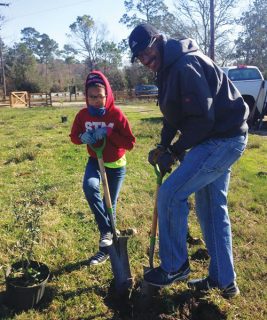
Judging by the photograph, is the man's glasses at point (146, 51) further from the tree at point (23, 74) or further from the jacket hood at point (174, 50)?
the tree at point (23, 74)

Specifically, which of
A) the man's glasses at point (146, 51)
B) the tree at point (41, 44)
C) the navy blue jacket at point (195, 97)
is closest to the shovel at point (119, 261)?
the navy blue jacket at point (195, 97)

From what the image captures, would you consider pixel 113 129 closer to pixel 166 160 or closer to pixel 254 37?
pixel 166 160

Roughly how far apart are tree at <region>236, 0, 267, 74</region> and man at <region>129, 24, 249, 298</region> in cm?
4074

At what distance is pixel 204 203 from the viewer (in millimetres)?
2965

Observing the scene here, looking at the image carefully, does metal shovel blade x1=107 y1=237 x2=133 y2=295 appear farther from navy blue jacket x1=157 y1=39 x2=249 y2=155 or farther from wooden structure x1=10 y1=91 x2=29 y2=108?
wooden structure x1=10 y1=91 x2=29 y2=108

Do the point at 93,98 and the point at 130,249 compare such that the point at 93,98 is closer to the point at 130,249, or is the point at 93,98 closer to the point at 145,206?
the point at 130,249

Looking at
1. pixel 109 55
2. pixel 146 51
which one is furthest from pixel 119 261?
pixel 109 55

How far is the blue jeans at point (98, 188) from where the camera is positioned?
11.6 ft

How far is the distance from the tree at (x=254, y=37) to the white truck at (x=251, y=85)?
2915 cm

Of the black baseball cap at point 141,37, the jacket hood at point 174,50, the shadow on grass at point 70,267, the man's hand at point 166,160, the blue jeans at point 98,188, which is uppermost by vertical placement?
the black baseball cap at point 141,37

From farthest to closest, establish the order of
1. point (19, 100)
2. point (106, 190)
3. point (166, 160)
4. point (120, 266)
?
point (19, 100)
point (106, 190)
point (120, 266)
point (166, 160)

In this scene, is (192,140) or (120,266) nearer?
(192,140)

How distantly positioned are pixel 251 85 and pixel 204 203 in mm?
11273

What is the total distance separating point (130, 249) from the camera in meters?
3.90
